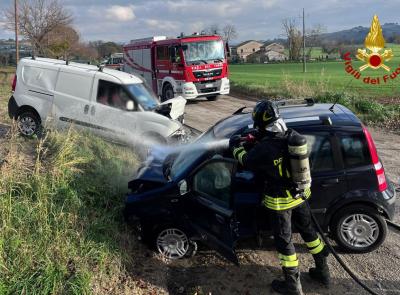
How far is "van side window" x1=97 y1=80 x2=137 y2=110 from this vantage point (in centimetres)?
914

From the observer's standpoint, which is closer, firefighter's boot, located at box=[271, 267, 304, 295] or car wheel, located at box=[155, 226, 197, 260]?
firefighter's boot, located at box=[271, 267, 304, 295]

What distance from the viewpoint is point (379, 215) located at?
16.5ft

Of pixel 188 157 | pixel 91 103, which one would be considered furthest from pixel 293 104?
pixel 91 103

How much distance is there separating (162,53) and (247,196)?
15.6 meters

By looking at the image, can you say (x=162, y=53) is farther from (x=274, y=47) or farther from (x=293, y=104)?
(x=274, y=47)

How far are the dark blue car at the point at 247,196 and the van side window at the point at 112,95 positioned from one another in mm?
4178

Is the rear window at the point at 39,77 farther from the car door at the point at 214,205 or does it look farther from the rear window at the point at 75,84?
the car door at the point at 214,205

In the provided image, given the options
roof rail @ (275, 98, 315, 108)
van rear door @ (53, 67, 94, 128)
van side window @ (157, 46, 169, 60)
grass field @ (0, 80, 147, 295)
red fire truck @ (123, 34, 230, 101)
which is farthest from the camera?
van side window @ (157, 46, 169, 60)

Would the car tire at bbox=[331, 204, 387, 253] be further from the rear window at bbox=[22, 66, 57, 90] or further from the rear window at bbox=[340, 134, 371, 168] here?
the rear window at bbox=[22, 66, 57, 90]

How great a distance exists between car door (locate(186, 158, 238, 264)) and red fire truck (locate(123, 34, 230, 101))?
44.3 ft

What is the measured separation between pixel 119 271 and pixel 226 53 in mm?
15659

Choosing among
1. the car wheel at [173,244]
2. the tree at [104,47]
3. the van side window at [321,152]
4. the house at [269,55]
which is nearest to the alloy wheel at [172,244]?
the car wheel at [173,244]

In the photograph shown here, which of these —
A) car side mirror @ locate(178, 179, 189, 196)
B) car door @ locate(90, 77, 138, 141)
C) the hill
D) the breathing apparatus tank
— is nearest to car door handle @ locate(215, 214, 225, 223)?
car side mirror @ locate(178, 179, 189, 196)

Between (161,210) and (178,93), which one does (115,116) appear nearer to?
(161,210)
